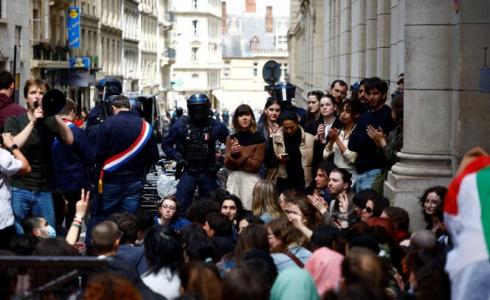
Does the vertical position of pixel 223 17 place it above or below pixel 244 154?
above

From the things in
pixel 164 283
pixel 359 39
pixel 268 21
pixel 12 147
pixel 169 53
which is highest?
pixel 268 21

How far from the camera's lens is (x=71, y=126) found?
13586mm

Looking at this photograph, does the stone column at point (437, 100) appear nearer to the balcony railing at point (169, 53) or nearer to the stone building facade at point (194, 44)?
the balcony railing at point (169, 53)

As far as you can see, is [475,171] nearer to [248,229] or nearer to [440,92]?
[248,229]

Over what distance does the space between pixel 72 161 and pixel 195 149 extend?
260cm

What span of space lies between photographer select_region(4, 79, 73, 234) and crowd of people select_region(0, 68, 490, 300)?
0.01 m

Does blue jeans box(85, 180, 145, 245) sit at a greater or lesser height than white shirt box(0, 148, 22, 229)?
lesser

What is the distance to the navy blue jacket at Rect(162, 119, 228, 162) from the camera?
16.0m

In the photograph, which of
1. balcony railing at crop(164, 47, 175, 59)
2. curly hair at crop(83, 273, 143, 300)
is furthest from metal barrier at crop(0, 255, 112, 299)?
balcony railing at crop(164, 47, 175, 59)

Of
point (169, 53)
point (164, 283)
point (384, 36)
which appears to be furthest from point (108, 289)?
point (169, 53)

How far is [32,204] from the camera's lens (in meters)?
12.4

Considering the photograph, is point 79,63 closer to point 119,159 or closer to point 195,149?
point 195,149

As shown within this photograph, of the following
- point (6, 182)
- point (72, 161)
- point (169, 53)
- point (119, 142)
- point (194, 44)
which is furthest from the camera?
point (194, 44)

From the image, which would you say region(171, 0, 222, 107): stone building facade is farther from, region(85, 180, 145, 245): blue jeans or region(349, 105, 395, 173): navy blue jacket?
region(85, 180, 145, 245): blue jeans
